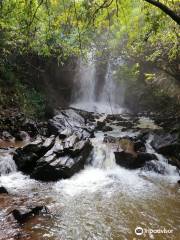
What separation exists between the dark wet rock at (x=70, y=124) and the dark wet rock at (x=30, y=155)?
2971 millimetres

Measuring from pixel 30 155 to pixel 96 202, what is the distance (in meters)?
3.35

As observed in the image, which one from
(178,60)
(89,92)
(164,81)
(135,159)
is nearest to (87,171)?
(135,159)

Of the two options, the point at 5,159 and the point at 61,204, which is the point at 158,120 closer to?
the point at 5,159

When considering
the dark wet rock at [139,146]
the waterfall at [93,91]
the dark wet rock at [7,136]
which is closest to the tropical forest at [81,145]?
the dark wet rock at [139,146]

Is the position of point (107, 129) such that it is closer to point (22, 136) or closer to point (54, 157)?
point (22, 136)

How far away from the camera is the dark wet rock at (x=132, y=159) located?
10.1m

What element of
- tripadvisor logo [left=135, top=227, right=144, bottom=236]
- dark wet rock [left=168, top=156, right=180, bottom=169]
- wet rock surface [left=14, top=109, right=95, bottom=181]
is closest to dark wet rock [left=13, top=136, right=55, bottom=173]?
wet rock surface [left=14, top=109, right=95, bottom=181]

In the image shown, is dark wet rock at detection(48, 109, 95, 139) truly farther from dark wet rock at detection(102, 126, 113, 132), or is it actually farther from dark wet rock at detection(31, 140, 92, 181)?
dark wet rock at detection(31, 140, 92, 181)

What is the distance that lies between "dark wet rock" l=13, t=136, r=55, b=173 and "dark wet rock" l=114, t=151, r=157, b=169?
257cm

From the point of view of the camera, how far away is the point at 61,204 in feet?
21.5

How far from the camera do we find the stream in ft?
17.4

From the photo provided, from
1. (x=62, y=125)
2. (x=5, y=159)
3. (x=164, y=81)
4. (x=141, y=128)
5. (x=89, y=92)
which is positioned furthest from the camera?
(x=89, y=92)

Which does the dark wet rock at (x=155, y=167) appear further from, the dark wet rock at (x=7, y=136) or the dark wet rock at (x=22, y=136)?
the dark wet rock at (x=7, y=136)

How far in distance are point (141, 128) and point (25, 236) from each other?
11.7 m
